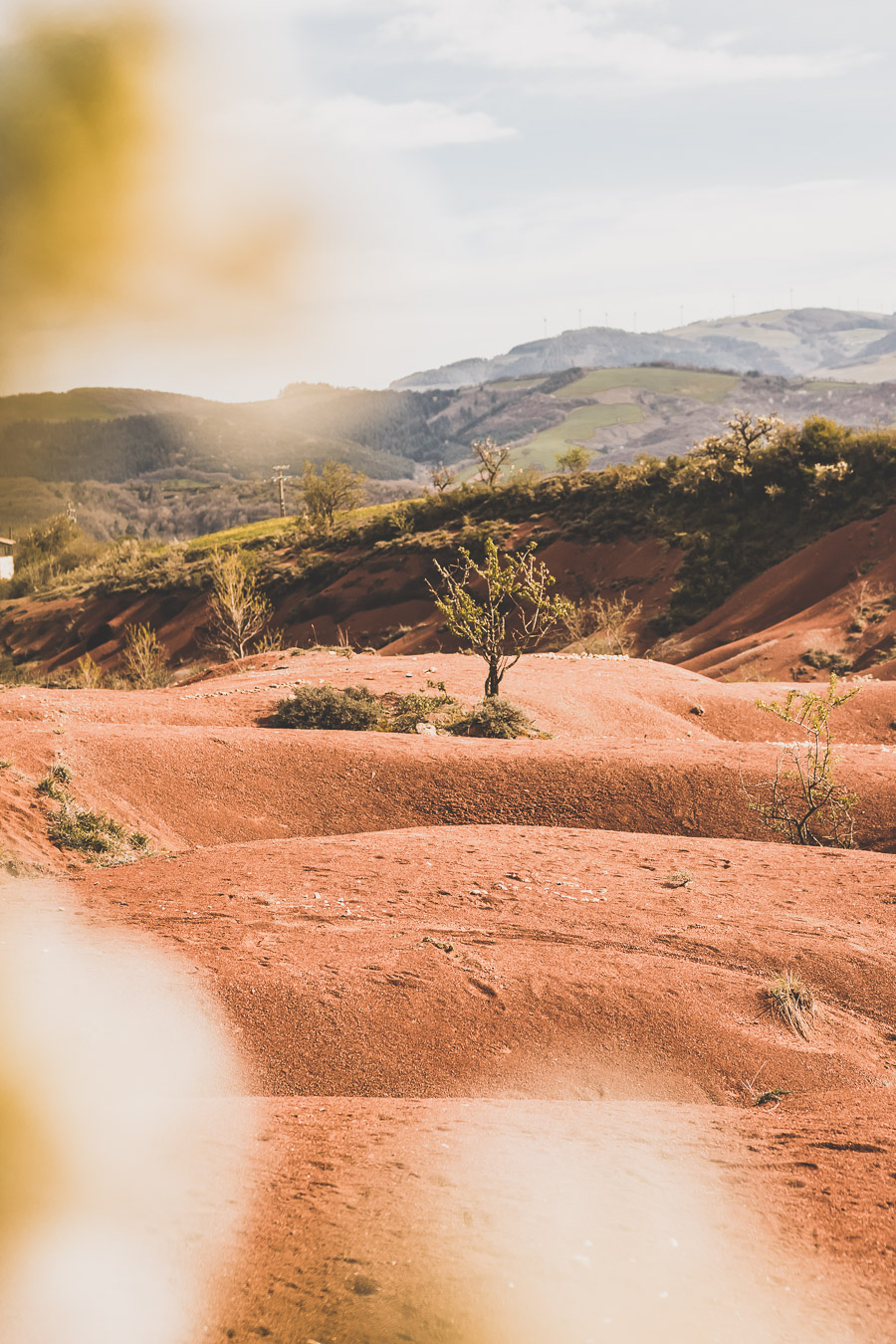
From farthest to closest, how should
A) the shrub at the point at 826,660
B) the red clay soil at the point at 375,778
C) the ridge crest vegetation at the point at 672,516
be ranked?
the ridge crest vegetation at the point at 672,516, the shrub at the point at 826,660, the red clay soil at the point at 375,778

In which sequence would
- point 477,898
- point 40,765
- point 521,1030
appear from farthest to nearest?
1. point 40,765
2. point 477,898
3. point 521,1030

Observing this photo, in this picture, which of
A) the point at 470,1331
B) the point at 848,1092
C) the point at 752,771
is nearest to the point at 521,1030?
the point at 848,1092

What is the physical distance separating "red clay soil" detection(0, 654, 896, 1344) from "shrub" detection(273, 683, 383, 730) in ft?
2.09

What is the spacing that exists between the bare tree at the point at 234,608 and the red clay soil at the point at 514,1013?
17957 mm

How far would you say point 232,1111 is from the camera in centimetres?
354

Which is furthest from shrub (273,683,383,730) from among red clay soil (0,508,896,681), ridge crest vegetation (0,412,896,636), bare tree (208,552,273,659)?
ridge crest vegetation (0,412,896,636)

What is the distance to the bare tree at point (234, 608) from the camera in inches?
1367

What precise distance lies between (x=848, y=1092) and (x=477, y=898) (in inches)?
148

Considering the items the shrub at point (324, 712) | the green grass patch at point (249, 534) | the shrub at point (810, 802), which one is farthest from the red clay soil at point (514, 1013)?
the green grass patch at point (249, 534)

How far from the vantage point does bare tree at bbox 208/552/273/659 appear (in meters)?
34.7

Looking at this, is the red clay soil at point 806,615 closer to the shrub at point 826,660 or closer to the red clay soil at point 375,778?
the shrub at point 826,660

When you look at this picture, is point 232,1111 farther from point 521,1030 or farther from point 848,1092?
point 848,1092

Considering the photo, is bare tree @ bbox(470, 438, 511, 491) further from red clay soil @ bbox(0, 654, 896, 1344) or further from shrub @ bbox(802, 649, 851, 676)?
red clay soil @ bbox(0, 654, 896, 1344)

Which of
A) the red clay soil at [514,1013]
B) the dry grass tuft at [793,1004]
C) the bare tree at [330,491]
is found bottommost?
the dry grass tuft at [793,1004]
